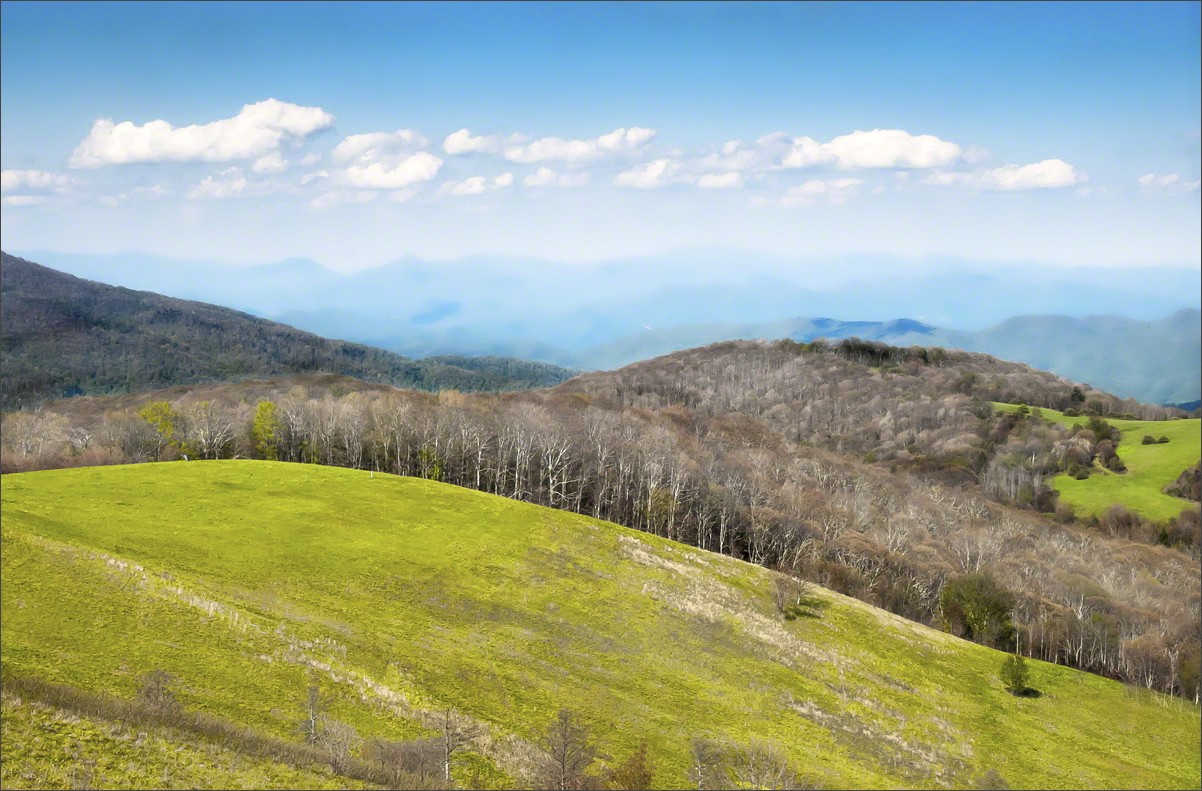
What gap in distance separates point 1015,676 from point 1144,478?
413ft

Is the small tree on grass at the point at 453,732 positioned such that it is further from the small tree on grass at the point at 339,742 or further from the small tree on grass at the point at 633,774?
the small tree on grass at the point at 633,774

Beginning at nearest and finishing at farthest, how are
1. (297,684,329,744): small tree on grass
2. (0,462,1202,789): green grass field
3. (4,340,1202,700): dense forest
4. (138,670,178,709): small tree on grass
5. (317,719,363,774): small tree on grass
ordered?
(317,719,363,774): small tree on grass, (138,670,178,709): small tree on grass, (297,684,329,744): small tree on grass, (0,462,1202,789): green grass field, (4,340,1202,700): dense forest

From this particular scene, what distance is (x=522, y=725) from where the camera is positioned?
A: 37375 millimetres

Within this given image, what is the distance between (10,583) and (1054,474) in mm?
184389

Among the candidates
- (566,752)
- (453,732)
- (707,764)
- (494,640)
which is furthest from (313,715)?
(707,764)

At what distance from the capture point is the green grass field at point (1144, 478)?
13238cm

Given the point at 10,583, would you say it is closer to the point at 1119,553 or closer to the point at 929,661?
the point at 929,661

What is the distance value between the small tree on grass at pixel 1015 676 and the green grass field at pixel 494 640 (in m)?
1.15

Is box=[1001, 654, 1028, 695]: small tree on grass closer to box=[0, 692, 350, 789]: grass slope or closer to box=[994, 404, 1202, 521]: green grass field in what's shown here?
box=[0, 692, 350, 789]: grass slope

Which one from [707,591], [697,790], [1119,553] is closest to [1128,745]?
[707,591]

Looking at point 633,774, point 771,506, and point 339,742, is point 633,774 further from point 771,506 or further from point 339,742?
point 771,506

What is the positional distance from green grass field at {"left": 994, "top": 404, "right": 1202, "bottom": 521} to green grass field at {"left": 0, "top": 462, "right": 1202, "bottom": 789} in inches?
3825

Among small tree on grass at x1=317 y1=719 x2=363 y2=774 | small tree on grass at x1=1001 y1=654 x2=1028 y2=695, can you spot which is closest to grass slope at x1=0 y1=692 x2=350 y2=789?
small tree on grass at x1=317 y1=719 x2=363 y2=774

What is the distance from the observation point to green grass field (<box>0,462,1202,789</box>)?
35719 mm
